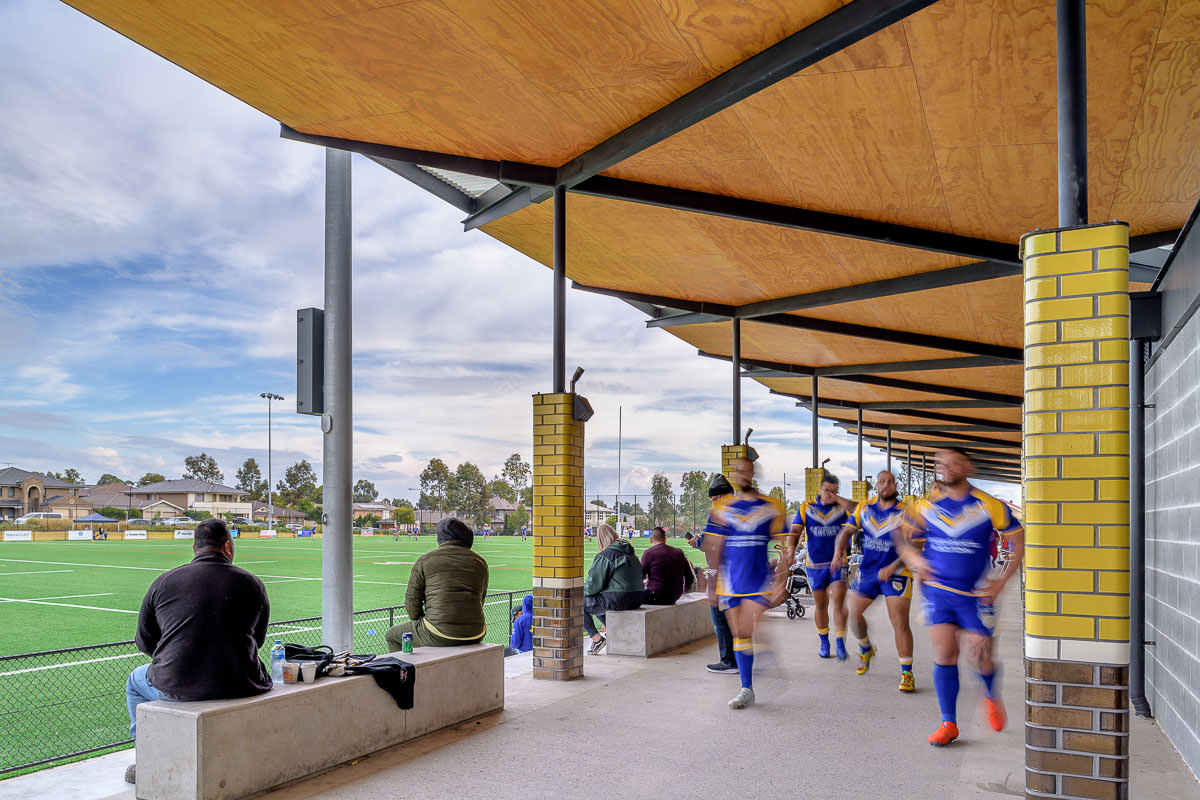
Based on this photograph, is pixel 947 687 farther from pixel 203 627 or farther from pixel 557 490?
pixel 203 627

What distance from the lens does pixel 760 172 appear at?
23.7ft

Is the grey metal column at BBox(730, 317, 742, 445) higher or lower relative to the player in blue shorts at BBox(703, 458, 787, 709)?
higher

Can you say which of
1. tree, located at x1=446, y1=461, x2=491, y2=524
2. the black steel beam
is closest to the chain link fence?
the black steel beam

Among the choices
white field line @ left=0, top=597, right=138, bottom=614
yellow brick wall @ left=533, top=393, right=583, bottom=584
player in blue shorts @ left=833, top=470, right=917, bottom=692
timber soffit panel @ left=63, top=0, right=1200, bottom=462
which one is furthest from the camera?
white field line @ left=0, top=597, right=138, bottom=614

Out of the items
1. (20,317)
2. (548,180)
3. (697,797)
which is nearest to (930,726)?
(697,797)

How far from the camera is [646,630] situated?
9.24 m

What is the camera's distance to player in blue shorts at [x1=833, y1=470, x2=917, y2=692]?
7344 millimetres

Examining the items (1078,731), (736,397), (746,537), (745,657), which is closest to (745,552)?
(746,537)

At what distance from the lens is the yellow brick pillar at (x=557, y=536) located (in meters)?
8.04

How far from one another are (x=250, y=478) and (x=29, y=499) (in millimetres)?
26256

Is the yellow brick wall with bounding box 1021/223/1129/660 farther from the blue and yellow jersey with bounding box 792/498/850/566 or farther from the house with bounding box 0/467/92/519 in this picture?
the house with bounding box 0/467/92/519

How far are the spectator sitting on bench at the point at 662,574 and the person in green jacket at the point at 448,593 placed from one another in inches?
150

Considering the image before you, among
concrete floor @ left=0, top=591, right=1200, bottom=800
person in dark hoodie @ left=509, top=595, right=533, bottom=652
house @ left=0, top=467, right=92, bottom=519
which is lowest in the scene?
house @ left=0, top=467, right=92, bottom=519

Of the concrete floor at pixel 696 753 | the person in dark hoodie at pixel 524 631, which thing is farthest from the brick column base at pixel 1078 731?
the person in dark hoodie at pixel 524 631
